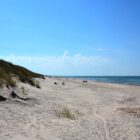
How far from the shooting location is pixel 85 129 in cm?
1120

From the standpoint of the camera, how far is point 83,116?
14.2m

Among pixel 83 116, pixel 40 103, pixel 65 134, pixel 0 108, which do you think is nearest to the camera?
pixel 65 134

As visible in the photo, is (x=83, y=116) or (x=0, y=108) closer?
(x=0, y=108)

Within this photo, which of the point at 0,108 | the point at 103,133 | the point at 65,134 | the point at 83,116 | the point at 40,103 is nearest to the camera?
the point at 65,134

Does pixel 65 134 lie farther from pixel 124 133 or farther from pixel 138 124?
pixel 138 124

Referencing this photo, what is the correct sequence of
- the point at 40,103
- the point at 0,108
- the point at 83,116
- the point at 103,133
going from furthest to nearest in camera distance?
the point at 40,103 → the point at 83,116 → the point at 0,108 → the point at 103,133

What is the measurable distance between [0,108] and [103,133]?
4.21 meters

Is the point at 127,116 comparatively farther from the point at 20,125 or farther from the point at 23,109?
the point at 20,125

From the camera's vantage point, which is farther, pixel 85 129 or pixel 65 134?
pixel 85 129

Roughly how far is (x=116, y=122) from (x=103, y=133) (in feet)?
7.93

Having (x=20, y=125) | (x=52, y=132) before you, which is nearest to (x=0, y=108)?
(x=20, y=125)

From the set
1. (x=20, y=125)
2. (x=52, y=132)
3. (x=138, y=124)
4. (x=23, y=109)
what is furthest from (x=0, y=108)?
(x=138, y=124)

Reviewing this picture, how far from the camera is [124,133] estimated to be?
36.3 feet

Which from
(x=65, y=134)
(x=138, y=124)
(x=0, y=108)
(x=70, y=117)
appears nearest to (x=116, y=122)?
(x=138, y=124)
